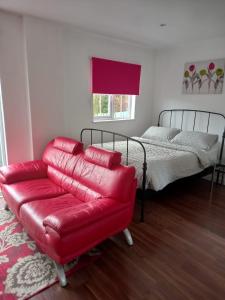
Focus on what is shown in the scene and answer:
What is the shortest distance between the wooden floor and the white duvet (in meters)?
0.47

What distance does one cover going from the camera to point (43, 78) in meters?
2.98

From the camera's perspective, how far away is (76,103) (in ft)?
11.5

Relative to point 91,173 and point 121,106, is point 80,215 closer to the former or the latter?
point 91,173

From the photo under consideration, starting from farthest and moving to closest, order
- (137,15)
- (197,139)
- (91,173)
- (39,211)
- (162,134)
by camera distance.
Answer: (162,134) < (197,139) < (137,15) < (91,173) < (39,211)

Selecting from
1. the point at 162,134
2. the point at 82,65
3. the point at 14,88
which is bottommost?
the point at 162,134

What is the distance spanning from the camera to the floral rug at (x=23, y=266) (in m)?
1.59

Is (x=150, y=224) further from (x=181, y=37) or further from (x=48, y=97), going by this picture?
(x=181, y=37)

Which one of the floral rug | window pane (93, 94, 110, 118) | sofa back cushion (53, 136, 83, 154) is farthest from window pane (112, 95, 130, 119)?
the floral rug

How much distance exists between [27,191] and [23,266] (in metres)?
0.74

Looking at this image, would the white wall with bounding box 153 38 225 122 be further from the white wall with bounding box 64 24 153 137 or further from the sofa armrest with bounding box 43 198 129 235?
the sofa armrest with bounding box 43 198 129 235

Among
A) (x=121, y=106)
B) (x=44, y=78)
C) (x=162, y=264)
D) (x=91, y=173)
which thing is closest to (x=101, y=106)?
(x=121, y=106)

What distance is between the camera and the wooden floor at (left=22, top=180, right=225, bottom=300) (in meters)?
1.59

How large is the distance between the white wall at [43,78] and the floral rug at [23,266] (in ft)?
4.38

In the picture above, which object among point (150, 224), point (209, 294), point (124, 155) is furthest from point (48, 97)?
point (209, 294)
